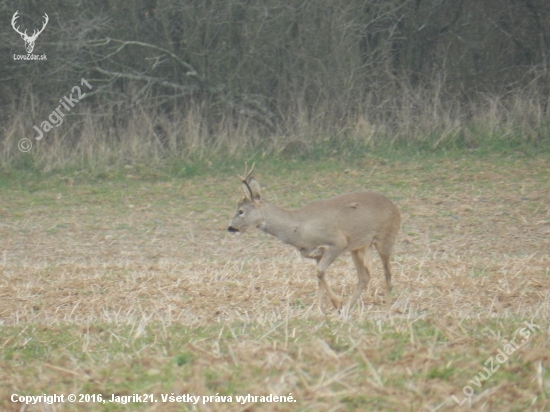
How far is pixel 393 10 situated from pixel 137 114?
228 inches

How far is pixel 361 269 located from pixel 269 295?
0.96 m

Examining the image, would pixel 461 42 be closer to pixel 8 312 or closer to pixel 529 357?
pixel 8 312

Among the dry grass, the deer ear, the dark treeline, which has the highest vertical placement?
the dark treeline

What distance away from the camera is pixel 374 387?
14.1 ft

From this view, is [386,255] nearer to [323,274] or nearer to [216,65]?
[323,274]

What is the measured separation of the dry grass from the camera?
4.45 metres

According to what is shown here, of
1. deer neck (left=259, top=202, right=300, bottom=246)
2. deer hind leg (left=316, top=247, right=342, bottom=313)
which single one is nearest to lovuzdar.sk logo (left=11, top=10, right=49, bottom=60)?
deer neck (left=259, top=202, right=300, bottom=246)

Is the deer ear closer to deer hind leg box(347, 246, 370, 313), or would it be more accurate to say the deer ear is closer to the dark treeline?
deer hind leg box(347, 246, 370, 313)

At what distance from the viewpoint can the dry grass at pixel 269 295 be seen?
445 centimetres

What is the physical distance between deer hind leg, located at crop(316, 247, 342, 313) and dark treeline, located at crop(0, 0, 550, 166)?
27.7 feet

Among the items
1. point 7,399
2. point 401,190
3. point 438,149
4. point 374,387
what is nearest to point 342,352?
point 374,387

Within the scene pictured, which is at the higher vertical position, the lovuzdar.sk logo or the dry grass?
the lovuzdar.sk logo

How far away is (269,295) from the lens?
790 centimetres

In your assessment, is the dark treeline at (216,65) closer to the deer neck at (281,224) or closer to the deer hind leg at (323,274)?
the deer neck at (281,224)
